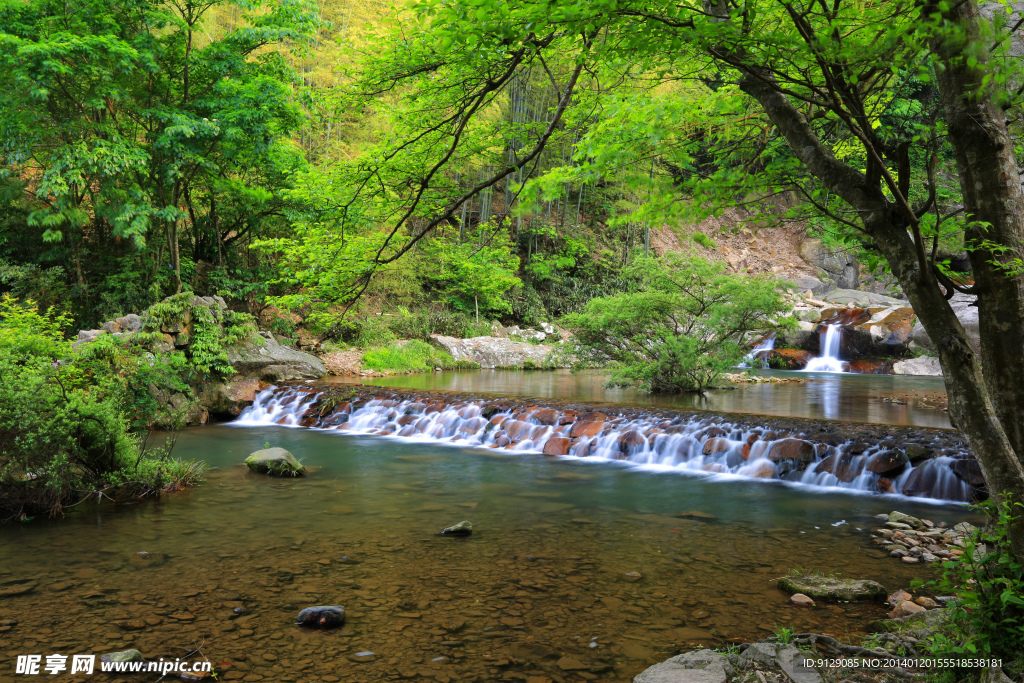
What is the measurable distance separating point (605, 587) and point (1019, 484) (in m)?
2.27

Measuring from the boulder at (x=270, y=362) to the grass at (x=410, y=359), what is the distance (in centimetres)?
288

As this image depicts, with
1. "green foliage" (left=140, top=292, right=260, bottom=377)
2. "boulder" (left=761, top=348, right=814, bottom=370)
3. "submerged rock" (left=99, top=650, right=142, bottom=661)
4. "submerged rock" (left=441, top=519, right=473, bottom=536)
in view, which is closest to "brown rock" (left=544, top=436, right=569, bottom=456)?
"submerged rock" (left=441, top=519, right=473, bottom=536)

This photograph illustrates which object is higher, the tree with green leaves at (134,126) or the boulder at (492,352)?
the tree with green leaves at (134,126)

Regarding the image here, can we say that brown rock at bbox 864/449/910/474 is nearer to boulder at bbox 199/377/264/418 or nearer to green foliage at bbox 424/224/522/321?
boulder at bbox 199/377/264/418

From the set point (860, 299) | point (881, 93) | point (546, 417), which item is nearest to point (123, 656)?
point (881, 93)

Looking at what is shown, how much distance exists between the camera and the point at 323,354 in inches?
671

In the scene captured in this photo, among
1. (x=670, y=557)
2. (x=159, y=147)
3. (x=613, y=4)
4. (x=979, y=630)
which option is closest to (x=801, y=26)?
(x=613, y=4)

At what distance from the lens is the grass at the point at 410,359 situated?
16.9 meters

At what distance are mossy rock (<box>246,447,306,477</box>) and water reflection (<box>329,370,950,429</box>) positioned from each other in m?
5.82

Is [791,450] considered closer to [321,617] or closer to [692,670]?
[692,670]

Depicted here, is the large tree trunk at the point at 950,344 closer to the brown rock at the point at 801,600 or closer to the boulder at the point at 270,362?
the brown rock at the point at 801,600

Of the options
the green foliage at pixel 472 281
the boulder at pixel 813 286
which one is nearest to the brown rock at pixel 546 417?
the green foliage at pixel 472 281

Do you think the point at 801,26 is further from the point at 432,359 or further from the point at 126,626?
the point at 432,359

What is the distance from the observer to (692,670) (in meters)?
2.37
